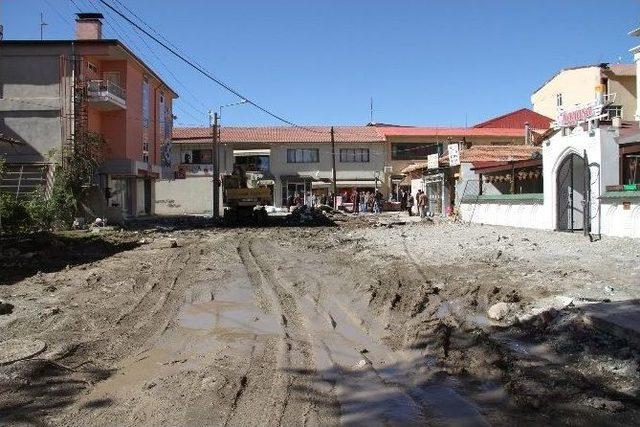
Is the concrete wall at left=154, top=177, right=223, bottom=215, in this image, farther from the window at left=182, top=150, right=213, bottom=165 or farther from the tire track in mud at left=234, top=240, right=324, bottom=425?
the tire track in mud at left=234, top=240, right=324, bottom=425

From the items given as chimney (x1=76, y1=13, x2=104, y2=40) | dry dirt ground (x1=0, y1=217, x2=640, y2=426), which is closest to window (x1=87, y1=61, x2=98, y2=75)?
chimney (x1=76, y1=13, x2=104, y2=40)

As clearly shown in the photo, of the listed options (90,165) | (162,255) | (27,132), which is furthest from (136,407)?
(27,132)

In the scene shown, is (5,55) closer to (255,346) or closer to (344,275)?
(344,275)

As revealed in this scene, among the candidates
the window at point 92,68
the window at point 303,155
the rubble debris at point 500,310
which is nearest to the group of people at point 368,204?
the window at point 303,155

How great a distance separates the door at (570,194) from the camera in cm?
1808

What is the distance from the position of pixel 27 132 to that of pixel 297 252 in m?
20.0

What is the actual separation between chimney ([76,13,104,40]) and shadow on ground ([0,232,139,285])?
61.2 feet

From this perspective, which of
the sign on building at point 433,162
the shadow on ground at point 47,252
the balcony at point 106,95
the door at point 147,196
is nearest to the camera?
the shadow on ground at point 47,252

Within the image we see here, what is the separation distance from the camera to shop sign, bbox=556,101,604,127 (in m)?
16.3

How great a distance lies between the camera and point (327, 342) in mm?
7297

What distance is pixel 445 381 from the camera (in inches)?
232

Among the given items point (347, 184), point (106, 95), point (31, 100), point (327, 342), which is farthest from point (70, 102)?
point (347, 184)

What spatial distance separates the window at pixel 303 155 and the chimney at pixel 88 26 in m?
23.8

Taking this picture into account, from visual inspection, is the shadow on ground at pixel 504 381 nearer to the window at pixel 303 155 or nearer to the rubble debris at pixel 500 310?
the rubble debris at pixel 500 310
